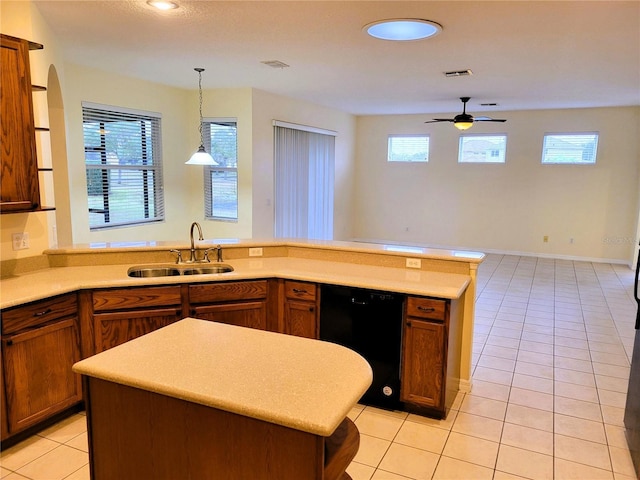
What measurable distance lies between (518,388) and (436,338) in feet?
3.54

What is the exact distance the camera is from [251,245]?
3.69 m

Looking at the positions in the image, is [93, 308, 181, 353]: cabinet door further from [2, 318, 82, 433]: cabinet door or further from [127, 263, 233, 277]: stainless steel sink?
[127, 263, 233, 277]: stainless steel sink

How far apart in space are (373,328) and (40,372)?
6.57ft

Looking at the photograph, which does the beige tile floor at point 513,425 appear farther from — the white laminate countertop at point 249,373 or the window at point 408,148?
the window at point 408,148

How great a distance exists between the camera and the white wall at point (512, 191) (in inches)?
303

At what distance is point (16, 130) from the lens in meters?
2.58

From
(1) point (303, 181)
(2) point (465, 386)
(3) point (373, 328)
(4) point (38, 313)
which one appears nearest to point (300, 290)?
(3) point (373, 328)

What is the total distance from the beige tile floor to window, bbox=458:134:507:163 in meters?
4.42

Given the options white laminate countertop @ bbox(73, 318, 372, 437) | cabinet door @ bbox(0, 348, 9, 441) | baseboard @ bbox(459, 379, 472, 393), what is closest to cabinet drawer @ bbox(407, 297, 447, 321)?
baseboard @ bbox(459, 379, 472, 393)

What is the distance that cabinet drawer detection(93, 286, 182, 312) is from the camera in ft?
9.24

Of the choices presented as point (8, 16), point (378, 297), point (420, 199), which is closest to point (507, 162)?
point (420, 199)

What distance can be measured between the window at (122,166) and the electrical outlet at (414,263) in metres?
3.90

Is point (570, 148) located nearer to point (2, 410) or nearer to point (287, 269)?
point (287, 269)

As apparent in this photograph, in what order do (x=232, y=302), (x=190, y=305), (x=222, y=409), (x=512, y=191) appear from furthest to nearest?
(x=512, y=191) < (x=232, y=302) < (x=190, y=305) < (x=222, y=409)
